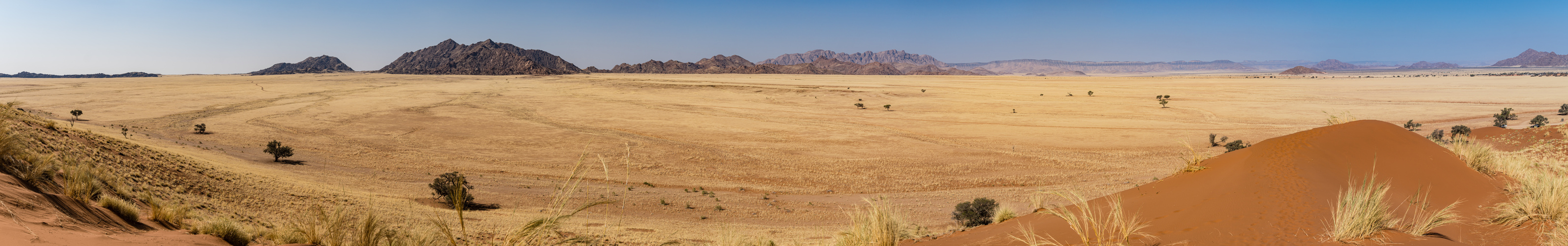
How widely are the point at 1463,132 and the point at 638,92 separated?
215ft

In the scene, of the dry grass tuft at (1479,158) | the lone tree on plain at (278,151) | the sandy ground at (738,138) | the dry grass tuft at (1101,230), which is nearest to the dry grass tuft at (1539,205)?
the dry grass tuft at (1101,230)

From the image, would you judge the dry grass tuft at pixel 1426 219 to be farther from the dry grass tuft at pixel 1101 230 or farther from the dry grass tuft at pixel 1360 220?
the dry grass tuft at pixel 1101 230

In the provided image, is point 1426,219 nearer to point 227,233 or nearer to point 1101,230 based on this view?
point 1101,230

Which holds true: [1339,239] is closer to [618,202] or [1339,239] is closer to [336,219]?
[336,219]

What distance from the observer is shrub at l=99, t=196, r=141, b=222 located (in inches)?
217

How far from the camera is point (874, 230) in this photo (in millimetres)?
5613

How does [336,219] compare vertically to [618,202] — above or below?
above

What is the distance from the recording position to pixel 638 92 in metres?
70.8

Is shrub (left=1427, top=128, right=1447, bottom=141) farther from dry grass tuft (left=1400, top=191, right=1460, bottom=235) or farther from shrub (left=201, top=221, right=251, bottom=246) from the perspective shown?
shrub (left=201, top=221, right=251, bottom=246)

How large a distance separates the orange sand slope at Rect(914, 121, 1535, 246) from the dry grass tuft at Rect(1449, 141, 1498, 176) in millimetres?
237

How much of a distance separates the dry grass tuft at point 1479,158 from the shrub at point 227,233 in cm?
1364

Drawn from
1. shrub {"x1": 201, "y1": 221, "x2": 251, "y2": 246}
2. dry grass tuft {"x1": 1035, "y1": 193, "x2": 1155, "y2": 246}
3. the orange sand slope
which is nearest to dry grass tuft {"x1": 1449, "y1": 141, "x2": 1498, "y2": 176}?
the orange sand slope

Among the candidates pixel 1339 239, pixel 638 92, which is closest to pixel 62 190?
pixel 1339 239

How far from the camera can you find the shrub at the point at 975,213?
1271 centimetres
